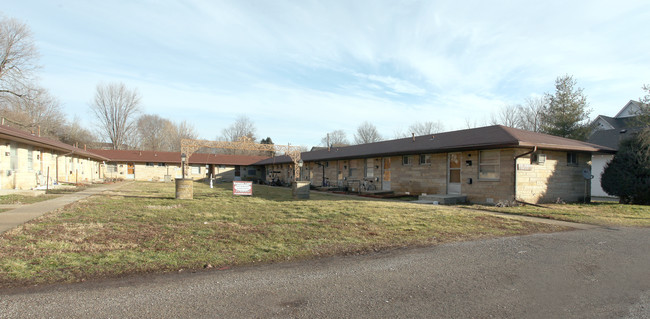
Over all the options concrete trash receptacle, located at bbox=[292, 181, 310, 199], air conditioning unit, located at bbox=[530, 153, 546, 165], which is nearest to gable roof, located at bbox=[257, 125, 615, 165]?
air conditioning unit, located at bbox=[530, 153, 546, 165]

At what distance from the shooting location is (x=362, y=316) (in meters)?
3.50

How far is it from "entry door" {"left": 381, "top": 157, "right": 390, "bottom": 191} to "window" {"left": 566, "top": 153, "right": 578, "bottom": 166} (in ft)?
29.7

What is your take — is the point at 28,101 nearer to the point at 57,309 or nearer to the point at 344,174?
the point at 344,174

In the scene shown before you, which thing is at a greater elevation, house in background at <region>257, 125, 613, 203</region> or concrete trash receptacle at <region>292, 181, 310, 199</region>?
house in background at <region>257, 125, 613, 203</region>

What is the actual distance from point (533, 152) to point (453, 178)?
3.63m

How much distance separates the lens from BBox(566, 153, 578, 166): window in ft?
53.2

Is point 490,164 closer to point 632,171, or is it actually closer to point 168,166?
point 632,171

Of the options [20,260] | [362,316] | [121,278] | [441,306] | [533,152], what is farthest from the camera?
[533,152]

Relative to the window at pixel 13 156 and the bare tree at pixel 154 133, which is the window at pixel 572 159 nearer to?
the window at pixel 13 156

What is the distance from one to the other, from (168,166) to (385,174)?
97.9 feet

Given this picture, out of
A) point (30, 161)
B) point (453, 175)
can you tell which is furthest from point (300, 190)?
point (30, 161)

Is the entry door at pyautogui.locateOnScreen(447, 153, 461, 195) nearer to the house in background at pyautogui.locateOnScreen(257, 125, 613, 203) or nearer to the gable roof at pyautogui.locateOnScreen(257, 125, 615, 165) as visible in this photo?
the house in background at pyautogui.locateOnScreen(257, 125, 613, 203)

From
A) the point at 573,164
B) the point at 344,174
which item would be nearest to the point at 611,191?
the point at 573,164

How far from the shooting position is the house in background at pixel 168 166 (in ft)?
132
